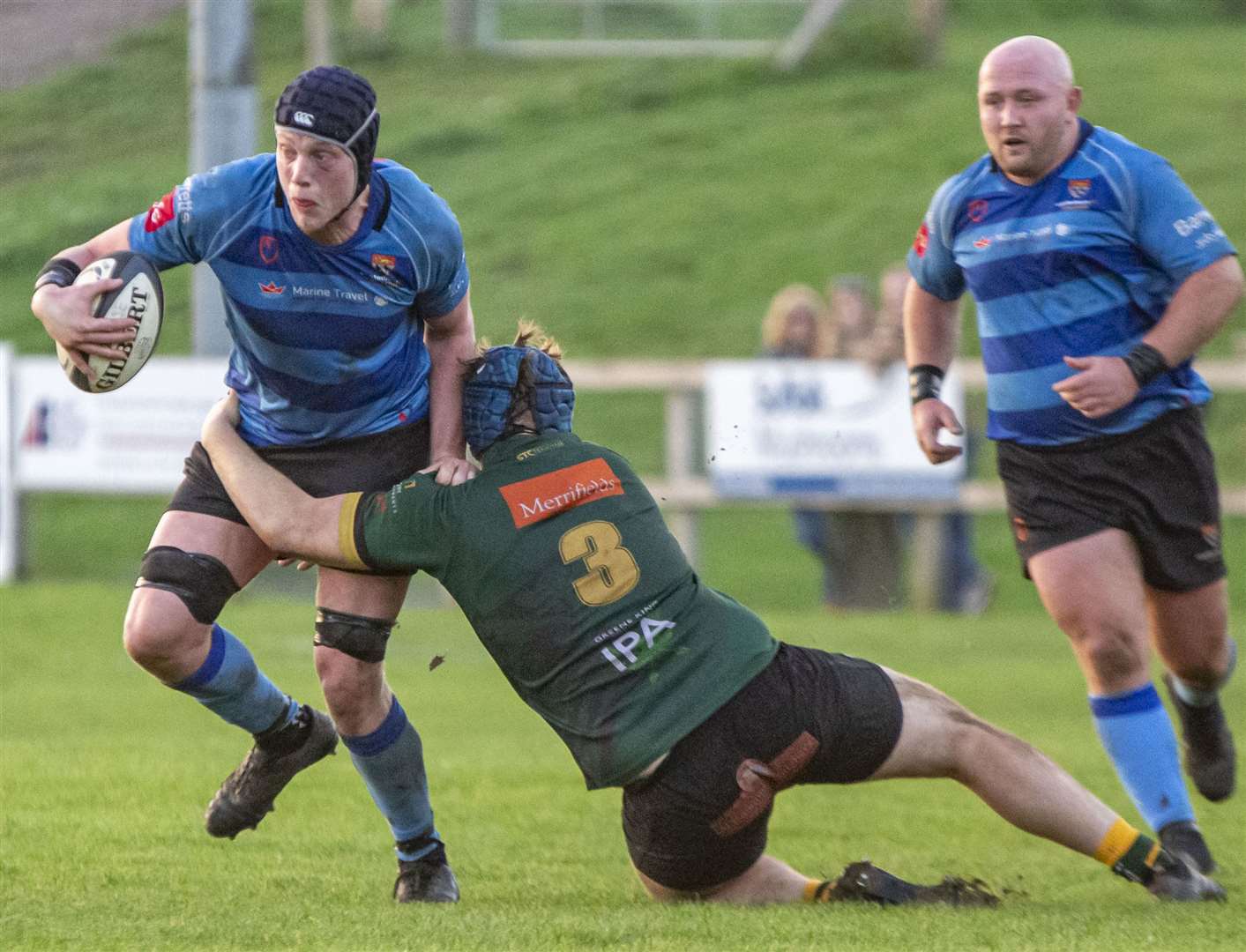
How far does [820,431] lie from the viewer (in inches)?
512

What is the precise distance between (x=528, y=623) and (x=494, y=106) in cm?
2295

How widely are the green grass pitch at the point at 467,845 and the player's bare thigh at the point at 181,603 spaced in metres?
0.61

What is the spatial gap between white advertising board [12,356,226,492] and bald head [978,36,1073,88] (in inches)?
327

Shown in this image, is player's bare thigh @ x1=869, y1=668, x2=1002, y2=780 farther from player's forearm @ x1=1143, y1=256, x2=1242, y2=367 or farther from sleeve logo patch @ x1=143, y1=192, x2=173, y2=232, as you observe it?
sleeve logo patch @ x1=143, y1=192, x2=173, y2=232

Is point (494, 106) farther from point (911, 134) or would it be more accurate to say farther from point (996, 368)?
point (996, 368)

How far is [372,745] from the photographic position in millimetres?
5449

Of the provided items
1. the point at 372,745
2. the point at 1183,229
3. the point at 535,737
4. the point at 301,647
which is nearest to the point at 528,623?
the point at 372,745

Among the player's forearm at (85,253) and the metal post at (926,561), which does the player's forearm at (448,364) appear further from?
the metal post at (926,561)

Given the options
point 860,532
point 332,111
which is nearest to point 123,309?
point 332,111

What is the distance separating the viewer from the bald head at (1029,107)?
564 cm

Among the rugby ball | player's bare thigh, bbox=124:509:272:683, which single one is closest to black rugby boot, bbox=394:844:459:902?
player's bare thigh, bbox=124:509:272:683

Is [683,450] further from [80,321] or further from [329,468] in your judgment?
[80,321]

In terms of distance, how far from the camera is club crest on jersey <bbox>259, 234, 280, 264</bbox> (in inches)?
207

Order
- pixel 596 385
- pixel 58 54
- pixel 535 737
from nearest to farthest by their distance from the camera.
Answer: pixel 535 737, pixel 596 385, pixel 58 54
